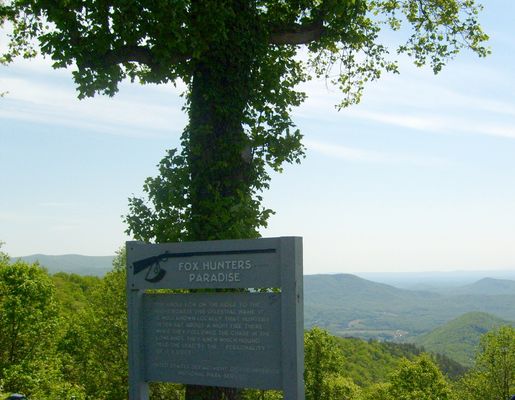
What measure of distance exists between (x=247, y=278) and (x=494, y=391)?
5073cm

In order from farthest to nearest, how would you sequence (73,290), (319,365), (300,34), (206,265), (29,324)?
(73,290) → (319,365) → (29,324) → (300,34) → (206,265)

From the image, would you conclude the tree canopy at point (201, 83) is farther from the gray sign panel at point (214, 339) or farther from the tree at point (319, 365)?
the tree at point (319, 365)

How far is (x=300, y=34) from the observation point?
1383cm

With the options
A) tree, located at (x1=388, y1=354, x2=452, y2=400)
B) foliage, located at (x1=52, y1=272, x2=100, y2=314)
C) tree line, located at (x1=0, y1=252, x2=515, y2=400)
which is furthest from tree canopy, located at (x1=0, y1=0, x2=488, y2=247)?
foliage, located at (x1=52, y1=272, x2=100, y2=314)

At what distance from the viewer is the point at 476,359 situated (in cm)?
5331

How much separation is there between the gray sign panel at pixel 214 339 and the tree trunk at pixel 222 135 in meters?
2.63

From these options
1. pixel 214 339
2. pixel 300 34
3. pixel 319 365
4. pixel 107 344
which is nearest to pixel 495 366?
pixel 319 365

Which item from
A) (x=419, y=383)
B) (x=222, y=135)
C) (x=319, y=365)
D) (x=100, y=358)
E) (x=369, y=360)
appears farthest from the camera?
(x=369, y=360)

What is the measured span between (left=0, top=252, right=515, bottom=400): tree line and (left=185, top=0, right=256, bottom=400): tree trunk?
11850mm

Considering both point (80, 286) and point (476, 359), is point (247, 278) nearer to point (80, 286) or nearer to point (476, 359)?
point (476, 359)

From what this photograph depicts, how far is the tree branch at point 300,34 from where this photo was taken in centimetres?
1356

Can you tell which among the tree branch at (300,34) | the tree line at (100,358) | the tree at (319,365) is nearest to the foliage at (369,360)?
the tree line at (100,358)

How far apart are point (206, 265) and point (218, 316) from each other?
0.81m

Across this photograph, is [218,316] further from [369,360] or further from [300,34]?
[369,360]
